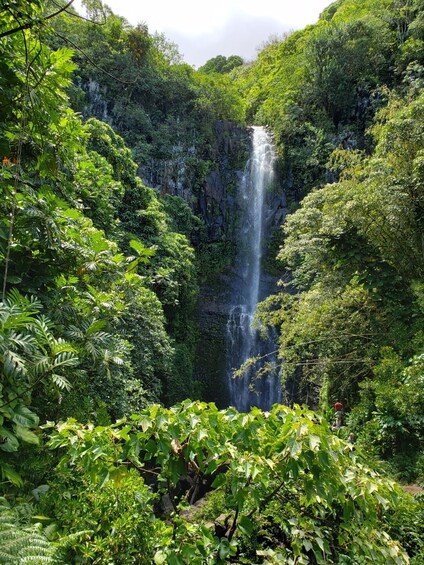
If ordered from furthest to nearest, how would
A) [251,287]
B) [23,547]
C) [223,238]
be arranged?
[223,238], [251,287], [23,547]

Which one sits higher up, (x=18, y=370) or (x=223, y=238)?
(x=223, y=238)

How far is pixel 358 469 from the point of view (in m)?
1.75

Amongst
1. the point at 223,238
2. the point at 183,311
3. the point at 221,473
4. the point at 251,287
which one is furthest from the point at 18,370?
the point at 223,238

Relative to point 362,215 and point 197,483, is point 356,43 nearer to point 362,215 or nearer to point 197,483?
point 362,215

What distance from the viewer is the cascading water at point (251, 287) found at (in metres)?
16.4

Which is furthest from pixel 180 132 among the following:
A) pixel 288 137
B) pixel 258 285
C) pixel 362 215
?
pixel 362 215

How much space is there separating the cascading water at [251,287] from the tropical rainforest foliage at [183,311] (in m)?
1.03

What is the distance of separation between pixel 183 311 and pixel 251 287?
5.48 metres

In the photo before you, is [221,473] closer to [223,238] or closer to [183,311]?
[183,311]

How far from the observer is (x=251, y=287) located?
1931 centimetres

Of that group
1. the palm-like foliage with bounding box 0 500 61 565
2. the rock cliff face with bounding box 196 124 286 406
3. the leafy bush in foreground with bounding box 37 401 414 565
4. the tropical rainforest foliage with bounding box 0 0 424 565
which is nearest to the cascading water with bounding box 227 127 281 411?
the rock cliff face with bounding box 196 124 286 406

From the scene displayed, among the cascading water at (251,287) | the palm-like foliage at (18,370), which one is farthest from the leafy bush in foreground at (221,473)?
the cascading water at (251,287)

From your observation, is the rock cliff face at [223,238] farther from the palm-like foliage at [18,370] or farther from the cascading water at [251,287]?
the palm-like foliage at [18,370]

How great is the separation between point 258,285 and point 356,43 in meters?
13.0
